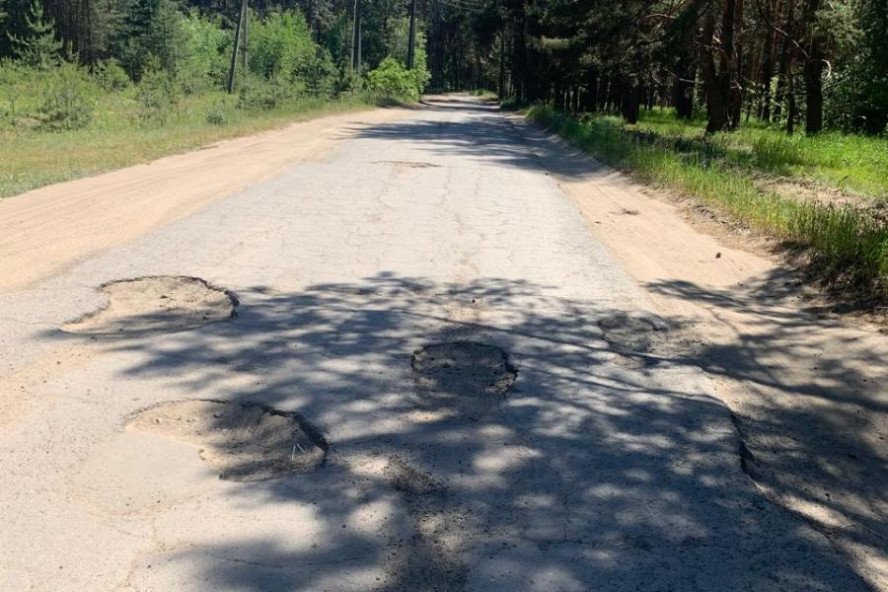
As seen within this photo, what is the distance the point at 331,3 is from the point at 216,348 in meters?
116

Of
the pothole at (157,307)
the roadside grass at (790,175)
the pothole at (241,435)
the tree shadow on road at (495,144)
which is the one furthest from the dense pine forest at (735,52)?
the pothole at (241,435)

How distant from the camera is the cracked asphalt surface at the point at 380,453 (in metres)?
2.87

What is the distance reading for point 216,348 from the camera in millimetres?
4945

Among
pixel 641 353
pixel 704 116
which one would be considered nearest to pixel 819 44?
pixel 704 116

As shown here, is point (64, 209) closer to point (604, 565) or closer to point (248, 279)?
point (248, 279)

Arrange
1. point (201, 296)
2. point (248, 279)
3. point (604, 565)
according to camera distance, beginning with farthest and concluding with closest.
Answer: point (248, 279) → point (201, 296) → point (604, 565)

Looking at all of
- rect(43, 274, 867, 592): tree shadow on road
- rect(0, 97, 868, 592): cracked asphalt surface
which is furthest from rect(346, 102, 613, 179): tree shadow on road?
rect(43, 274, 867, 592): tree shadow on road

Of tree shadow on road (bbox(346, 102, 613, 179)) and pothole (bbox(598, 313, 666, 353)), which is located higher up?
tree shadow on road (bbox(346, 102, 613, 179))

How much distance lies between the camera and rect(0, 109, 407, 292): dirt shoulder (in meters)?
7.11

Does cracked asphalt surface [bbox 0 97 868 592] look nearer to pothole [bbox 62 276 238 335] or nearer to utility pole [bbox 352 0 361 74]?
pothole [bbox 62 276 238 335]

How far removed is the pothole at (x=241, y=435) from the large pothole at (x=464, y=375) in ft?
2.77

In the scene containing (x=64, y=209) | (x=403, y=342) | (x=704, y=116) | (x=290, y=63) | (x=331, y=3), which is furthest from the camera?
(x=331, y=3)

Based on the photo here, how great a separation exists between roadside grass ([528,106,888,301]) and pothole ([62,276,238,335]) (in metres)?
5.36

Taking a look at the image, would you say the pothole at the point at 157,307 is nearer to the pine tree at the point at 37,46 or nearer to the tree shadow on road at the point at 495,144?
the tree shadow on road at the point at 495,144
